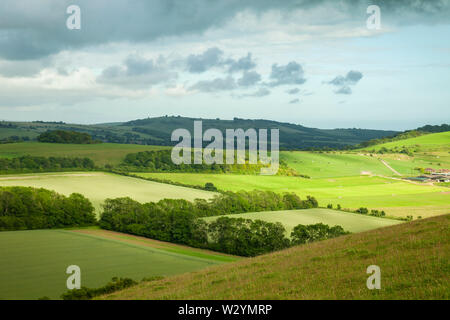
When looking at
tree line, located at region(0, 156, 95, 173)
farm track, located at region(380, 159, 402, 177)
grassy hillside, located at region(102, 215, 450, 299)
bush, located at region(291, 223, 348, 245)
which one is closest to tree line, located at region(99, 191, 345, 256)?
bush, located at region(291, 223, 348, 245)

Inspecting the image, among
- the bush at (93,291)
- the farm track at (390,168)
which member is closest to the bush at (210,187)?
the farm track at (390,168)

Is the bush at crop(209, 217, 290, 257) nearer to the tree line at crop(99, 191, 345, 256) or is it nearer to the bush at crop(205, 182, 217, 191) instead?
the tree line at crop(99, 191, 345, 256)

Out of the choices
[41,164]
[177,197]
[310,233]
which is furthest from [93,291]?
[41,164]

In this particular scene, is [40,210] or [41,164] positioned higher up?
[41,164]

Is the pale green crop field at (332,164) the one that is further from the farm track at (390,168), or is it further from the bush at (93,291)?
the bush at (93,291)

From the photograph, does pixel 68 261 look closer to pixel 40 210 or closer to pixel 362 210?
pixel 40 210

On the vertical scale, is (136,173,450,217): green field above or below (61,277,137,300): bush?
below
